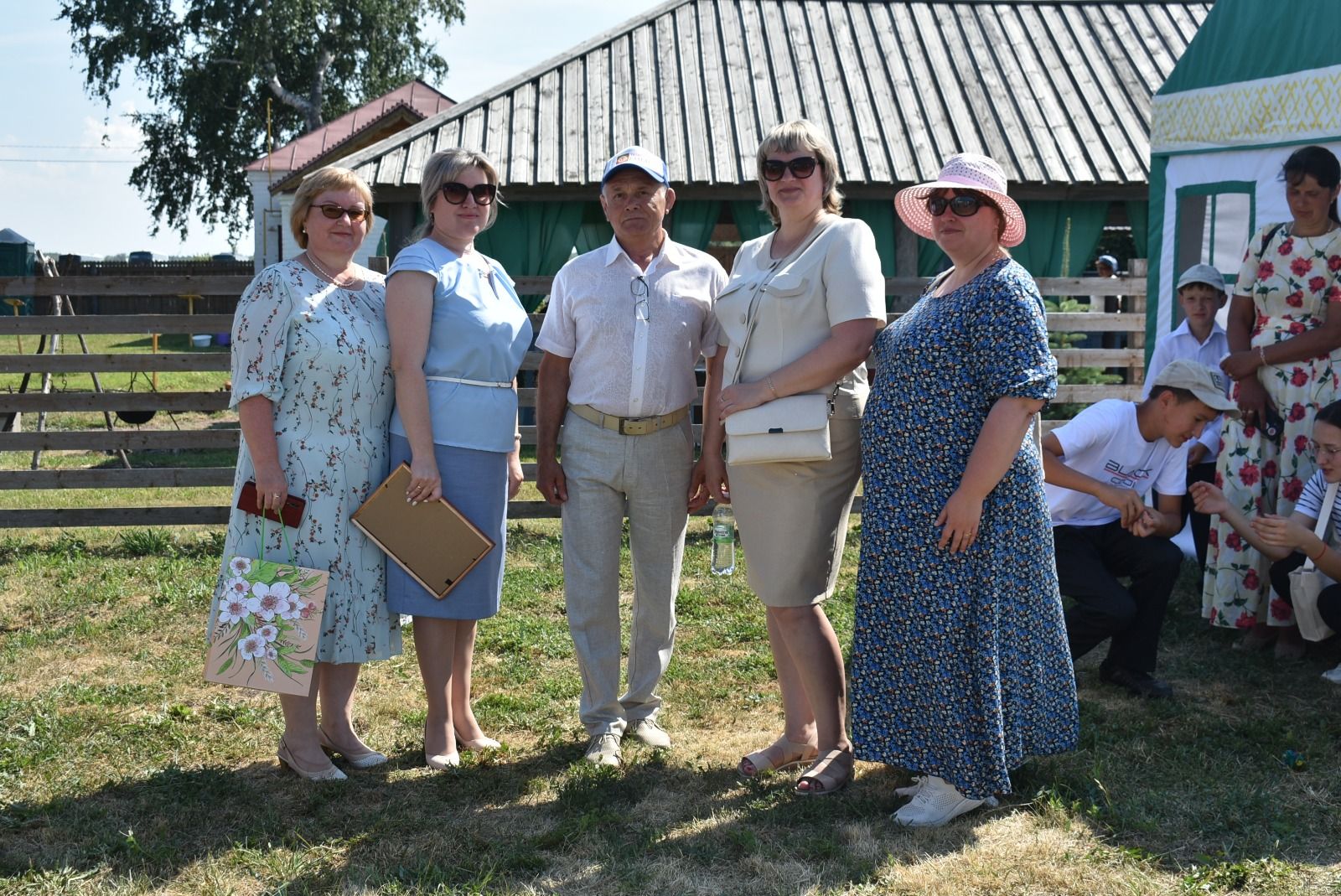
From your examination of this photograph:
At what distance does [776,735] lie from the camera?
449cm

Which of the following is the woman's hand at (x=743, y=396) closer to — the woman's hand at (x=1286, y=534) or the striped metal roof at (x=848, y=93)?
the woman's hand at (x=1286, y=534)

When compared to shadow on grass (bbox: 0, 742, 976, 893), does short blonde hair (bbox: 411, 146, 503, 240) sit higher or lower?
higher

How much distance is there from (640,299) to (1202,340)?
356cm

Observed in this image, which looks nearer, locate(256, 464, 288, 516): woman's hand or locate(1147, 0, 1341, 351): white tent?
locate(256, 464, 288, 516): woman's hand

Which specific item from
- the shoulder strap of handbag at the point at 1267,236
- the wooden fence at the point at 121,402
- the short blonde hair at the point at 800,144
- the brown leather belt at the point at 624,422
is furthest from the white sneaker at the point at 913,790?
the wooden fence at the point at 121,402

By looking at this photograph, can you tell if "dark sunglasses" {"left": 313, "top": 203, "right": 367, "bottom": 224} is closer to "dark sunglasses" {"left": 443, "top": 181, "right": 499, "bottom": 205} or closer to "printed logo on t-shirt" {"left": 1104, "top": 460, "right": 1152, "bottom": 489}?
"dark sunglasses" {"left": 443, "top": 181, "right": 499, "bottom": 205}

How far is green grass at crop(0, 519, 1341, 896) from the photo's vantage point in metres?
3.31

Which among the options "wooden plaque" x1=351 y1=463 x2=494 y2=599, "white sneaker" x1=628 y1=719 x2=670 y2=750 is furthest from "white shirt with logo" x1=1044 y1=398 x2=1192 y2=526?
"wooden plaque" x1=351 y1=463 x2=494 y2=599

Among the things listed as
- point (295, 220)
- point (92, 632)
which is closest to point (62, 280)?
point (92, 632)

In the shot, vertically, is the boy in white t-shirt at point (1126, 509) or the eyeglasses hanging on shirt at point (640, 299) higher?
the eyeglasses hanging on shirt at point (640, 299)

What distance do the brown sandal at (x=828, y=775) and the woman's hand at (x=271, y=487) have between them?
1.82 metres

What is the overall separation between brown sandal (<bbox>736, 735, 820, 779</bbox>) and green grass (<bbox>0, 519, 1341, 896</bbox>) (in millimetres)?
86

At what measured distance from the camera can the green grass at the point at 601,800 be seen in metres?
3.31

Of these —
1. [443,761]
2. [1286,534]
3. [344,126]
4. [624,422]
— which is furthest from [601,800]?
[344,126]
